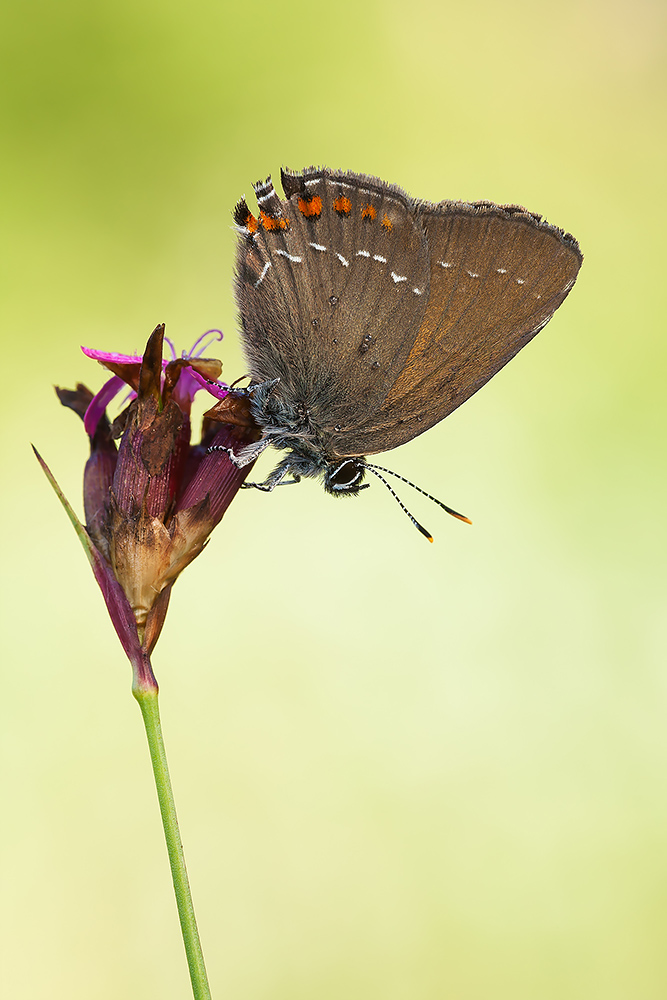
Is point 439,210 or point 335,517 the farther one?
point 335,517

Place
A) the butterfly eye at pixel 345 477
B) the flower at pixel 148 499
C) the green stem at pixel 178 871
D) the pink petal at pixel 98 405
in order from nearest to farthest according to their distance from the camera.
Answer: the green stem at pixel 178 871 < the flower at pixel 148 499 < the pink petal at pixel 98 405 < the butterfly eye at pixel 345 477

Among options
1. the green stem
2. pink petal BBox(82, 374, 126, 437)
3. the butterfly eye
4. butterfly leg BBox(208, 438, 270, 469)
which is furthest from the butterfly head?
the green stem

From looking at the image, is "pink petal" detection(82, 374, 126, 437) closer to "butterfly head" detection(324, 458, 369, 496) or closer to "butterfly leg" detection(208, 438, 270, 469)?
"butterfly leg" detection(208, 438, 270, 469)

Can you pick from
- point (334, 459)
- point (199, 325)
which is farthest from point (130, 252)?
point (334, 459)

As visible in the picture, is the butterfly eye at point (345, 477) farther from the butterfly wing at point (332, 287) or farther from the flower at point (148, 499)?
the flower at point (148, 499)

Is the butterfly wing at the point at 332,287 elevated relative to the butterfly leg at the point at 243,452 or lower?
elevated

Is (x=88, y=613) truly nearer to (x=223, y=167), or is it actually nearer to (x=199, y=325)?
(x=199, y=325)

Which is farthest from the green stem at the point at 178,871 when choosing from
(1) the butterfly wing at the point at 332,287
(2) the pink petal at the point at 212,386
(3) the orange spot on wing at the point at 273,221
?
(3) the orange spot on wing at the point at 273,221
